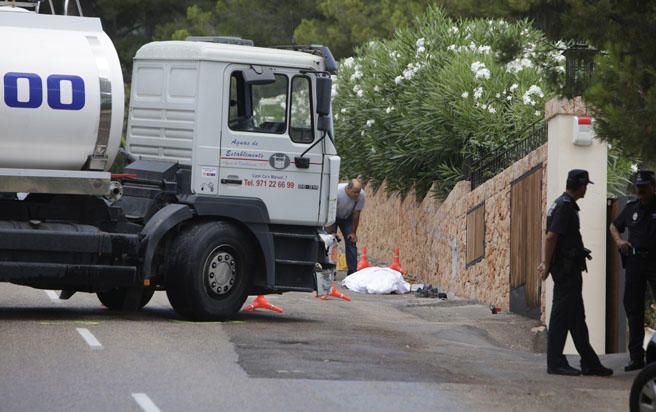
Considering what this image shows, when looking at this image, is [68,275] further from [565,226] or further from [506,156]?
[506,156]

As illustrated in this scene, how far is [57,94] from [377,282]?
958 cm

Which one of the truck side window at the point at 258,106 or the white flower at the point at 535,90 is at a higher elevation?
the white flower at the point at 535,90

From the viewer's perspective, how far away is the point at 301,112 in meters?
16.2

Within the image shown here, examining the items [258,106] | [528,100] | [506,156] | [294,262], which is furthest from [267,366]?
[528,100]

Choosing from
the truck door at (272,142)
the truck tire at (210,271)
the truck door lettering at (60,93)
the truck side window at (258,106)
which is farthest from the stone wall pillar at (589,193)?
the truck door lettering at (60,93)

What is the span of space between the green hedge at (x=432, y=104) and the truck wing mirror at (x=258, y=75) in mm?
5988

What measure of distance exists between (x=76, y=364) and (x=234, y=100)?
16.0 feet

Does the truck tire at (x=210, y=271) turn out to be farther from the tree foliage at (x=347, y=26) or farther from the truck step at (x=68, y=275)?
the tree foliage at (x=347, y=26)

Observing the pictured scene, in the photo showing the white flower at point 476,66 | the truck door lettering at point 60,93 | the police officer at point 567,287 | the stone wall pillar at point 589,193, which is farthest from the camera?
the white flower at point 476,66

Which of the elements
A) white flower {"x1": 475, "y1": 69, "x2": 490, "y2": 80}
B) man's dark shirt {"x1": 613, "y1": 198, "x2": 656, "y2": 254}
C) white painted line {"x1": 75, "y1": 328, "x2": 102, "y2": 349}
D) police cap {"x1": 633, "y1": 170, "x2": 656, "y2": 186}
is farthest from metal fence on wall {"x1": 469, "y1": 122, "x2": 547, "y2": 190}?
white painted line {"x1": 75, "y1": 328, "x2": 102, "y2": 349}

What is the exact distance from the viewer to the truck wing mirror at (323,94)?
15.8 m

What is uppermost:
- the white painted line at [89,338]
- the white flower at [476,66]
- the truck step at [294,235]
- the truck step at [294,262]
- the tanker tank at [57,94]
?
the white flower at [476,66]

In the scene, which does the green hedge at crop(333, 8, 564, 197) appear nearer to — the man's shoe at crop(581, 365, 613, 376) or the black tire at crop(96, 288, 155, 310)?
the black tire at crop(96, 288, 155, 310)

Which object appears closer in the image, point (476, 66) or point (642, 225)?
point (642, 225)
